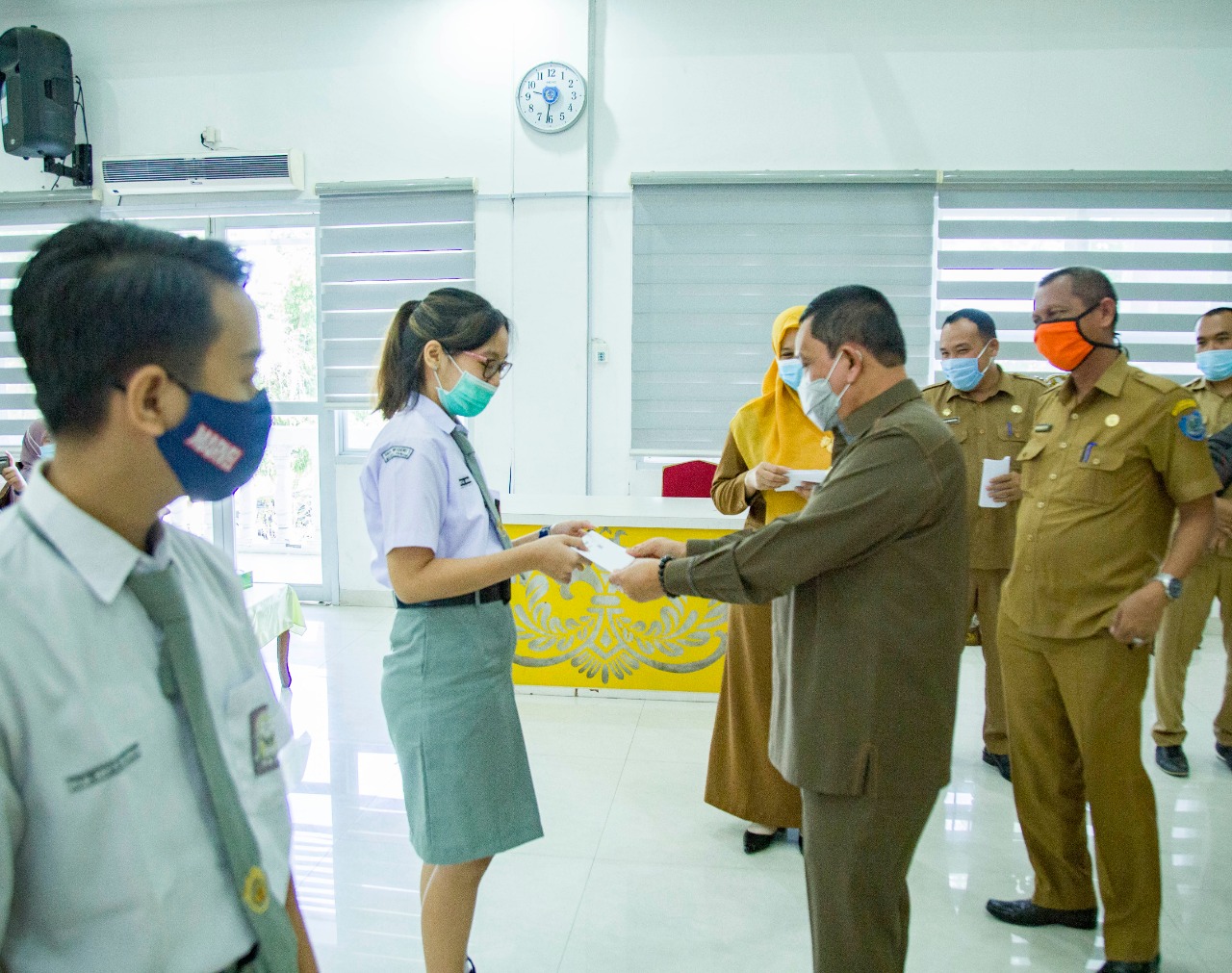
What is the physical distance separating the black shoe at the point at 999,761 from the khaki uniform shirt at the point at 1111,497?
4.50 ft

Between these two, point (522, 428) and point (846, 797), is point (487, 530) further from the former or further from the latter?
point (522, 428)

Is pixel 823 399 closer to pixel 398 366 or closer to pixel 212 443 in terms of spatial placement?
pixel 398 366

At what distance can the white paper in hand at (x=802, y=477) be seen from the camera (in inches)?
97.7

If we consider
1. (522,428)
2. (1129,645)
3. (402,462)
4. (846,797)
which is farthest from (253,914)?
(522,428)

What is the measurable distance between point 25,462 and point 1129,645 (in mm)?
4768

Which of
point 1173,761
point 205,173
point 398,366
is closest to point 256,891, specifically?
point 398,366

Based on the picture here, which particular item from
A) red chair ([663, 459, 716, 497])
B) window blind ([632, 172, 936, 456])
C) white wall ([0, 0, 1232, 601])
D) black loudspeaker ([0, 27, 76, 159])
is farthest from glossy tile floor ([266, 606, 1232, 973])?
black loudspeaker ([0, 27, 76, 159])

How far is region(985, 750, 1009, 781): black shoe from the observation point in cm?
336

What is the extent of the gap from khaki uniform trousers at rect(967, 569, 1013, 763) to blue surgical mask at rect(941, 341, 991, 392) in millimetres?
758

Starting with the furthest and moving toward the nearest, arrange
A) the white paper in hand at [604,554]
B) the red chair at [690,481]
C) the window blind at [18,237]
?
the window blind at [18,237] < the red chair at [690,481] < the white paper in hand at [604,554]

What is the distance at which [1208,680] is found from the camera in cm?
452

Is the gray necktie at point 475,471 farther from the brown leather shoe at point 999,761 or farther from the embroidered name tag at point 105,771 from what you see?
the brown leather shoe at point 999,761

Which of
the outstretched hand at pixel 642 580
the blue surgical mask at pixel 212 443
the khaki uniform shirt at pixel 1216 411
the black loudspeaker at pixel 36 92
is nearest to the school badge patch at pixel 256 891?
the blue surgical mask at pixel 212 443

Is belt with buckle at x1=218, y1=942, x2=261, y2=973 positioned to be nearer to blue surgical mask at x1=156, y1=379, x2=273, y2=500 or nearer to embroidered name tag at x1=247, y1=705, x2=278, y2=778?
embroidered name tag at x1=247, y1=705, x2=278, y2=778
